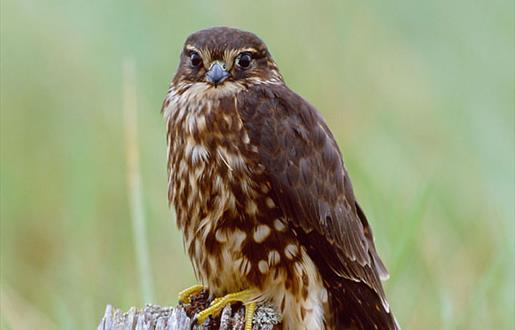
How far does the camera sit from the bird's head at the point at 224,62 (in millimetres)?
5457

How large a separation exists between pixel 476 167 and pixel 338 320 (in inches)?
71.1

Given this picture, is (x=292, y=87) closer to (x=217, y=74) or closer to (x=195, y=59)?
(x=195, y=59)

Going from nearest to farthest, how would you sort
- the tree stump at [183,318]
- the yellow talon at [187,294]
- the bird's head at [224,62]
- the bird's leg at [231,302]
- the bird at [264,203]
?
the tree stump at [183,318] → the bird's leg at [231,302] → the bird at [264,203] → the yellow talon at [187,294] → the bird's head at [224,62]

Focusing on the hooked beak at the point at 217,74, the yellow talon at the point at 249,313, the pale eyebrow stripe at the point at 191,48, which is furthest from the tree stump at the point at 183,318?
the pale eyebrow stripe at the point at 191,48

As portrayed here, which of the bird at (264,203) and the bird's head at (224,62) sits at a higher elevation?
the bird's head at (224,62)

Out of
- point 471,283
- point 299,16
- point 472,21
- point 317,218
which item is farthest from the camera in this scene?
point 299,16

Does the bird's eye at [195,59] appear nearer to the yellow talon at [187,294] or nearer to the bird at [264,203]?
the bird at [264,203]

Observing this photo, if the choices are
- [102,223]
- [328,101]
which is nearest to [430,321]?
[328,101]

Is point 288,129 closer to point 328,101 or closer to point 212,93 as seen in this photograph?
point 212,93

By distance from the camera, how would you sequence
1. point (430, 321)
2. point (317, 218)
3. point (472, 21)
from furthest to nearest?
point (472, 21), point (430, 321), point (317, 218)

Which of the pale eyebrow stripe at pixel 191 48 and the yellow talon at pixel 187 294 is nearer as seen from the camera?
the yellow talon at pixel 187 294

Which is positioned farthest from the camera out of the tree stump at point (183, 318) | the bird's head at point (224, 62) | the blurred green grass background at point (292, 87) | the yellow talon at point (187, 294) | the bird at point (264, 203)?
the blurred green grass background at point (292, 87)

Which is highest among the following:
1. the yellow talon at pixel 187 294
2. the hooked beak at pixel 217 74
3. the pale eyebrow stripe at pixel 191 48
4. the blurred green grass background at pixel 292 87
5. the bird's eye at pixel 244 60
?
the blurred green grass background at pixel 292 87

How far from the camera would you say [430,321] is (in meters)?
6.04
